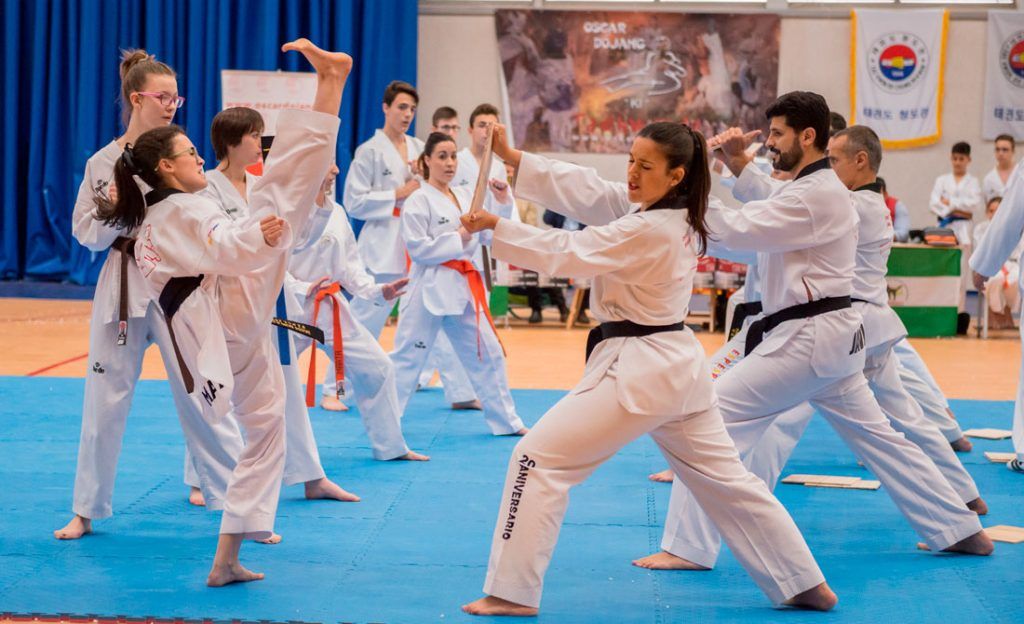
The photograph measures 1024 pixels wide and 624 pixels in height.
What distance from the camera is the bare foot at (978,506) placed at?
4.36 meters

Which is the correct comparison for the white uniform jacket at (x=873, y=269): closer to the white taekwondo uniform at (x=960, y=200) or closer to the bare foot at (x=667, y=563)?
the bare foot at (x=667, y=563)

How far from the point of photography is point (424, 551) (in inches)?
151

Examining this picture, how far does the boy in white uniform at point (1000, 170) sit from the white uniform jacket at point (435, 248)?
6705 millimetres

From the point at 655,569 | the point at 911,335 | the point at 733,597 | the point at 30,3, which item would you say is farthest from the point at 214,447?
the point at 30,3

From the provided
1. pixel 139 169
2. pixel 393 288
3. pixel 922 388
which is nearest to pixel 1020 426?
pixel 922 388

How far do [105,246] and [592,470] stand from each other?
5.89 ft

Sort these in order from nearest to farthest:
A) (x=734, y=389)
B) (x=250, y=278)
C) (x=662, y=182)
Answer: (x=662, y=182)
(x=250, y=278)
(x=734, y=389)

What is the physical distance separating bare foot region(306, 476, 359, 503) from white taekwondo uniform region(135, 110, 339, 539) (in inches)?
40.8

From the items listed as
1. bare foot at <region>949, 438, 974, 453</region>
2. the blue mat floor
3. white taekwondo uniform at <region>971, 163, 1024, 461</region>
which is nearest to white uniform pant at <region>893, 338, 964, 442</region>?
bare foot at <region>949, 438, 974, 453</region>

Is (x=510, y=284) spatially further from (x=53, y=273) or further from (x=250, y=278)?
(x=250, y=278)

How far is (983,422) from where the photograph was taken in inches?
257

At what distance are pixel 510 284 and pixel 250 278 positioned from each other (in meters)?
7.45

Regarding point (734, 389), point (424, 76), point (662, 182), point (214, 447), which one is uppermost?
point (424, 76)

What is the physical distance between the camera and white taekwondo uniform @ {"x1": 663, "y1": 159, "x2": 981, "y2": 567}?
3.56 m
